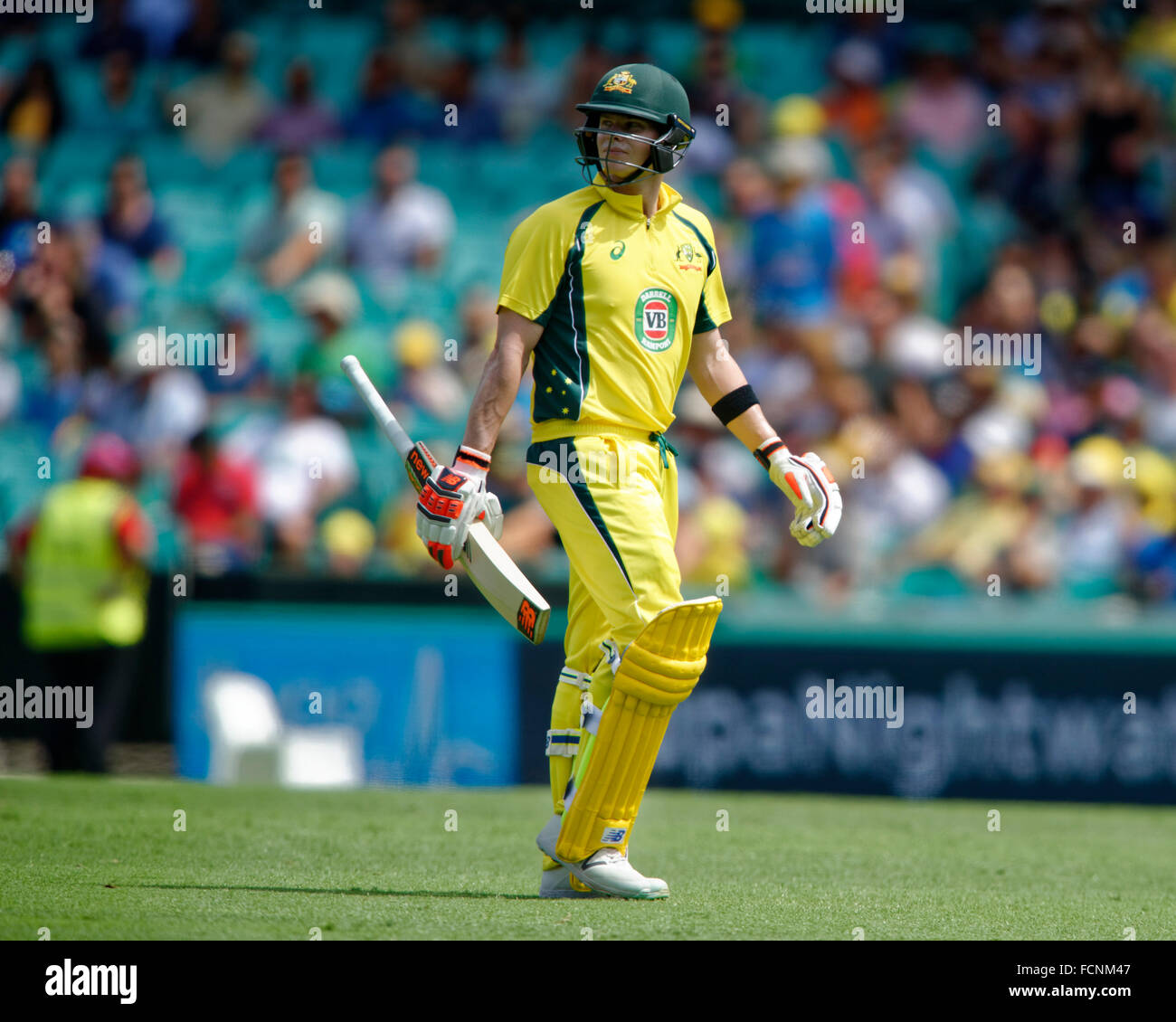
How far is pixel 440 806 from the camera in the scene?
8.20 meters

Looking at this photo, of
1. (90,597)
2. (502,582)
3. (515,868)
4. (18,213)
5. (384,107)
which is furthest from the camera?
(384,107)

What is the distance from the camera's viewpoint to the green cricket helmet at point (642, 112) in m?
5.41

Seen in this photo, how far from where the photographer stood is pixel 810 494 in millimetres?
5652

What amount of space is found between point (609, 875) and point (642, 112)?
2417 millimetres

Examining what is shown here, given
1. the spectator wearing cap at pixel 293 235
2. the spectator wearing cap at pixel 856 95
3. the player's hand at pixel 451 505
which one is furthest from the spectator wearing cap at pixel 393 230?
the player's hand at pixel 451 505

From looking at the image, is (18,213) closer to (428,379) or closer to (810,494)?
(428,379)

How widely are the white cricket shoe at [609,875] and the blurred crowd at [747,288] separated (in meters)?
4.68

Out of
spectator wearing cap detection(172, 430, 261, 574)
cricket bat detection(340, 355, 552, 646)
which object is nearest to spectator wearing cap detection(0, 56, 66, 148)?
spectator wearing cap detection(172, 430, 261, 574)

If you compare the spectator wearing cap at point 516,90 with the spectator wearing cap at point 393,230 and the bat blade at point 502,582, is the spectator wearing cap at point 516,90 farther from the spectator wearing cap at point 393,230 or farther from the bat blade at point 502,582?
the bat blade at point 502,582

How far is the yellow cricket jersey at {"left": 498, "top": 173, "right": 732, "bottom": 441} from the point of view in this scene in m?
5.36

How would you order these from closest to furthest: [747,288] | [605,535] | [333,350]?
[605,535]
[333,350]
[747,288]

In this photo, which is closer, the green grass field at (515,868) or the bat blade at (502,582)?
the green grass field at (515,868)

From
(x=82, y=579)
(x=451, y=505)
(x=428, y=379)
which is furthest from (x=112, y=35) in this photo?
(x=451, y=505)
